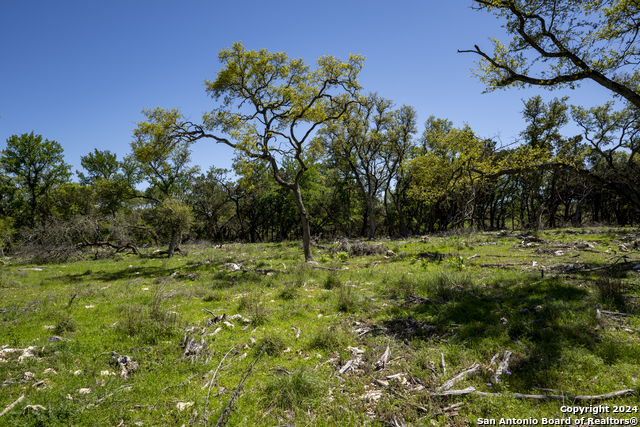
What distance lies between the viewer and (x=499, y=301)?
6.32m

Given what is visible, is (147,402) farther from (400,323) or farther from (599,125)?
(599,125)

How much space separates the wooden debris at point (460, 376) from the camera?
3.57 metres

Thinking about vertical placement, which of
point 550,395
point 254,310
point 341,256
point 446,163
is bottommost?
point 254,310

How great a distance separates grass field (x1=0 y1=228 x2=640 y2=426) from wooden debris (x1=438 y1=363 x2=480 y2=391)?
25mm

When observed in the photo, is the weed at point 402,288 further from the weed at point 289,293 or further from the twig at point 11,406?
the twig at point 11,406

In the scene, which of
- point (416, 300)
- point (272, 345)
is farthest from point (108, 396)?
point (416, 300)

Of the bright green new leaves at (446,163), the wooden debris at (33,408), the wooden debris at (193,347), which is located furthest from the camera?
the bright green new leaves at (446,163)

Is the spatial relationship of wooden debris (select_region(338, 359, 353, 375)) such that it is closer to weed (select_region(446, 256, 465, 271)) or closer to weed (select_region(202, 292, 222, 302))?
weed (select_region(202, 292, 222, 302))

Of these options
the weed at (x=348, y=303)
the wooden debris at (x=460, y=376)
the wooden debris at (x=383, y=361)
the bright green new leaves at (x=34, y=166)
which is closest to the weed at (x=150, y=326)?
the weed at (x=348, y=303)

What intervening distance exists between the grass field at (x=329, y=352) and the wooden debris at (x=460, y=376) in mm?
25

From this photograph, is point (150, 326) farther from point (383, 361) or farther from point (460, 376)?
point (460, 376)

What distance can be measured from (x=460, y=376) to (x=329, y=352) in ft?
6.63

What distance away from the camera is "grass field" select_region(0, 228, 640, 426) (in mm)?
3326

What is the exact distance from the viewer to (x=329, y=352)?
477 cm
